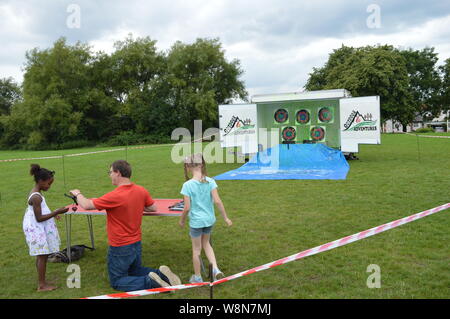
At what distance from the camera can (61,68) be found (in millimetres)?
41531

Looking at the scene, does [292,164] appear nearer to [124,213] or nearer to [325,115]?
[325,115]

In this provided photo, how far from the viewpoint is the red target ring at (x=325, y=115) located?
17.5 m

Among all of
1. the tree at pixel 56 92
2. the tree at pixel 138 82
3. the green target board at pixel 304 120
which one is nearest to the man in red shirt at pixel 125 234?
the green target board at pixel 304 120

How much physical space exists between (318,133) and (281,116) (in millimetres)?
1918

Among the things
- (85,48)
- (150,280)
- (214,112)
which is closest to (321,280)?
(150,280)

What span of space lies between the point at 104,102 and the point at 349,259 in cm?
4099

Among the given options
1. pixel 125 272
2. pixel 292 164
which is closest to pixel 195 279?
pixel 125 272

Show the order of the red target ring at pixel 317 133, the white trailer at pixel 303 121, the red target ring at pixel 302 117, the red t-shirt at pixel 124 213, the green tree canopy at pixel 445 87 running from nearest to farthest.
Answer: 1. the red t-shirt at pixel 124 213
2. the white trailer at pixel 303 121
3. the red target ring at pixel 317 133
4. the red target ring at pixel 302 117
5. the green tree canopy at pixel 445 87

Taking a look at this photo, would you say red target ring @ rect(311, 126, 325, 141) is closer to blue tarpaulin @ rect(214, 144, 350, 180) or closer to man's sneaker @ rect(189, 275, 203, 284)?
blue tarpaulin @ rect(214, 144, 350, 180)

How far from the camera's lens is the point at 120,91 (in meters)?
44.2

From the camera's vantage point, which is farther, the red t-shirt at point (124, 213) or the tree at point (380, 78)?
the tree at point (380, 78)

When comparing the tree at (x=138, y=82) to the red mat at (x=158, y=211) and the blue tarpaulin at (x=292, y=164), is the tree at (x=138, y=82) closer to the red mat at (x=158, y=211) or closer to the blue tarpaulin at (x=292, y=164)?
the blue tarpaulin at (x=292, y=164)

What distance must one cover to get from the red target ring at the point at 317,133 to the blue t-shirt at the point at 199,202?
14.7 m

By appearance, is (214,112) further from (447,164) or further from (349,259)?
(349,259)
